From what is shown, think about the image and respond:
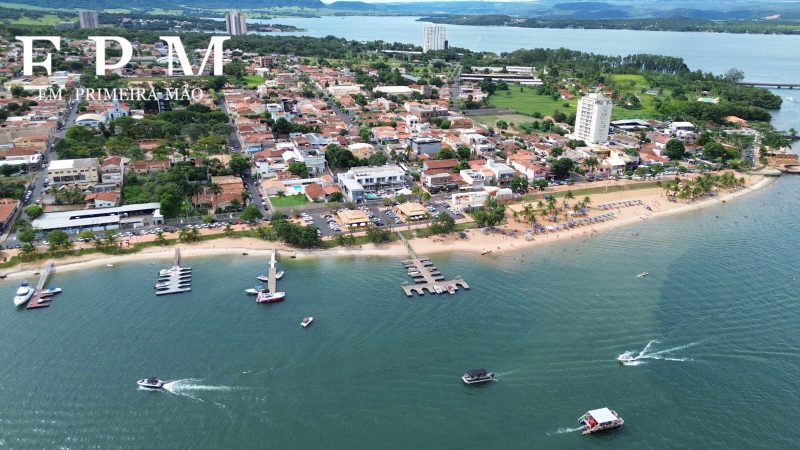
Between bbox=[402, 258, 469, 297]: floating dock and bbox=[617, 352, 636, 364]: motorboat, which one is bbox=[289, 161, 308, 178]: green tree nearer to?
bbox=[402, 258, 469, 297]: floating dock

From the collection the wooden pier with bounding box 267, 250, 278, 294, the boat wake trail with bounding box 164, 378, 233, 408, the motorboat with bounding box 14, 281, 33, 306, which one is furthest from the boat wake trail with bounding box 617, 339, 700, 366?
the motorboat with bounding box 14, 281, 33, 306

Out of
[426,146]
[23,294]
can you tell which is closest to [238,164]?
[426,146]

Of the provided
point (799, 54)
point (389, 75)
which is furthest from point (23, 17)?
point (799, 54)

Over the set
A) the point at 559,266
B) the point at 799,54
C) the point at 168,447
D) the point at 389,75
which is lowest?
the point at 168,447

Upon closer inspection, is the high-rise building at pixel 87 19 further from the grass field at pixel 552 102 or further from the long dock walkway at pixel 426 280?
the long dock walkway at pixel 426 280

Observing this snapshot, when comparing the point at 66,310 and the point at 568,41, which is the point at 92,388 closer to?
the point at 66,310

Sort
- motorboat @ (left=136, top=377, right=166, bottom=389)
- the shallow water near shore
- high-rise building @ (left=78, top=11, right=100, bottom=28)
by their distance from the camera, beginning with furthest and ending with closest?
high-rise building @ (left=78, top=11, right=100, bottom=28) → motorboat @ (left=136, top=377, right=166, bottom=389) → the shallow water near shore

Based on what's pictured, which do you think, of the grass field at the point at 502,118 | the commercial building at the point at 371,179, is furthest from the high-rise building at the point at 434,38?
the commercial building at the point at 371,179
